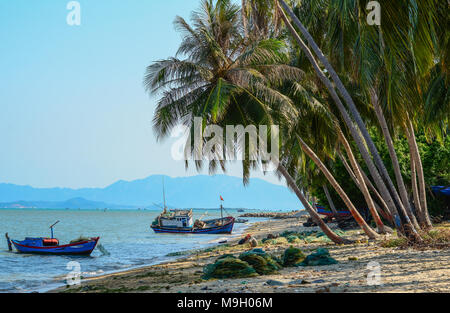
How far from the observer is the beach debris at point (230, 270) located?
34.0ft

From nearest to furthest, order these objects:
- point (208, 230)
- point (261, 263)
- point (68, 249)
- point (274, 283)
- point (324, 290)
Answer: point (324, 290), point (274, 283), point (261, 263), point (68, 249), point (208, 230)

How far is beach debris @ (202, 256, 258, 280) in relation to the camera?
34.0 ft

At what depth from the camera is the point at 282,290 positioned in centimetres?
810

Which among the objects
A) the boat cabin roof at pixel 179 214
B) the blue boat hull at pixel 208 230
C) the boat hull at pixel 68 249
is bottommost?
the blue boat hull at pixel 208 230

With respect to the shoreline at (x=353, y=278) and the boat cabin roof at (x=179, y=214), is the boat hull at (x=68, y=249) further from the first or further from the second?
the boat cabin roof at (x=179, y=214)

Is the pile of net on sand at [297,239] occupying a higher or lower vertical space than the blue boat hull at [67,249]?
higher

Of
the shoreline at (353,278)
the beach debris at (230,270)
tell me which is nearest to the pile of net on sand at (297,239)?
the shoreline at (353,278)

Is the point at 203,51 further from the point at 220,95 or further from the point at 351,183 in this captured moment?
the point at 351,183

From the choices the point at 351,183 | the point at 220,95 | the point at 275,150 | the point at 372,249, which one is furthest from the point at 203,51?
the point at 351,183

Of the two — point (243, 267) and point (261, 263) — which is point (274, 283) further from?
point (261, 263)

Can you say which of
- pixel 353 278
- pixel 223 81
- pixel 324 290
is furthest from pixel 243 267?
pixel 223 81

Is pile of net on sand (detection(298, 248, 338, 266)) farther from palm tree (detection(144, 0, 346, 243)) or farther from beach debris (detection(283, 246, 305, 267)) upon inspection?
palm tree (detection(144, 0, 346, 243))

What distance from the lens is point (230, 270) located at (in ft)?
34.6

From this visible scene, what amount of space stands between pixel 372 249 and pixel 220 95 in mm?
7247
